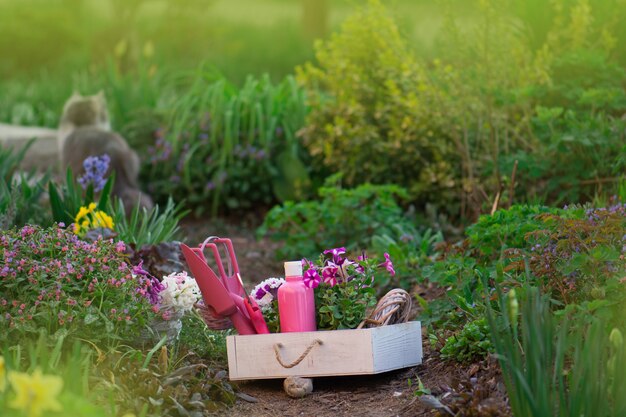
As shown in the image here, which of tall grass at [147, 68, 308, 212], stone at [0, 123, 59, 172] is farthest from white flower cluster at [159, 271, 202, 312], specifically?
stone at [0, 123, 59, 172]

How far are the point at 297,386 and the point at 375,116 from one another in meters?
4.10

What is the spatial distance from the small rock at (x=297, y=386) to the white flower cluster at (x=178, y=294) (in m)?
0.58

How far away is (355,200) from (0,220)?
8.57ft

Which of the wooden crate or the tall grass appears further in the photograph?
the tall grass

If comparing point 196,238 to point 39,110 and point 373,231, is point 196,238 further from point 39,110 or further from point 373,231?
point 39,110

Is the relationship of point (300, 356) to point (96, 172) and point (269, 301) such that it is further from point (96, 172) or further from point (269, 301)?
point (96, 172)

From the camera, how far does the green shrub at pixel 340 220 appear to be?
617 centimetres

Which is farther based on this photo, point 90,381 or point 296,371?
point 296,371

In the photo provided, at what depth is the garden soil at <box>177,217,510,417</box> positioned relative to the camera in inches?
119

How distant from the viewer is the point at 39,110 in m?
12.1

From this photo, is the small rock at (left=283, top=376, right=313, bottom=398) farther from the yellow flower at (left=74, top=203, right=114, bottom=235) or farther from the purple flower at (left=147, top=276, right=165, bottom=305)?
the yellow flower at (left=74, top=203, right=114, bottom=235)

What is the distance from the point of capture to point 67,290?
3.48 metres

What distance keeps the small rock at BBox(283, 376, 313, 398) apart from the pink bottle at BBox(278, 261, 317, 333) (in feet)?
0.68

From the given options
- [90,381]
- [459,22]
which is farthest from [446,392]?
[459,22]
